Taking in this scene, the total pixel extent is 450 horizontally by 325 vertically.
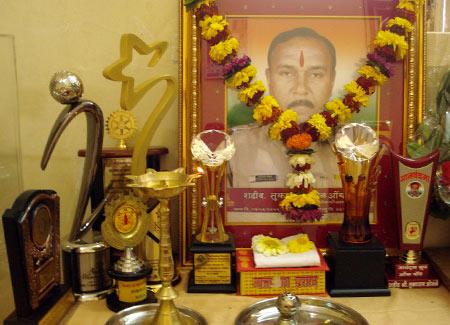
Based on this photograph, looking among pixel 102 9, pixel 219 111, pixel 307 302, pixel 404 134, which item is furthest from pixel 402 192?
pixel 102 9

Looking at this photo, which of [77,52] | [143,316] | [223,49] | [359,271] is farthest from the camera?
[77,52]

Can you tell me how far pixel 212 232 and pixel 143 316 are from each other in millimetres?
276

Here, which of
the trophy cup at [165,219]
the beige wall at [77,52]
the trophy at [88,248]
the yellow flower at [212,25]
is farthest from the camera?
the beige wall at [77,52]

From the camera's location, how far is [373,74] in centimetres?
134

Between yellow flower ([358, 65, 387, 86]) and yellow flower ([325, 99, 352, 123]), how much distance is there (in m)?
0.10

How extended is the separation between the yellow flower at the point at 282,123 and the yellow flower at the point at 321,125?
0.16 ft

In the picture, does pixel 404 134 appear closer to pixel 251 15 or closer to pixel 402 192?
pixel 402 192

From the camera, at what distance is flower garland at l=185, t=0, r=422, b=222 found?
1326mm

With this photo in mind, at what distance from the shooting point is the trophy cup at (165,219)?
972 mm

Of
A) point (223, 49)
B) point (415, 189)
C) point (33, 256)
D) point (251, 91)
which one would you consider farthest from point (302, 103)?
point (33, 256)

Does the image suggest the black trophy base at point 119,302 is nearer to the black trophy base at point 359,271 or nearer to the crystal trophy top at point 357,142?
the black trophy base at point 359,271

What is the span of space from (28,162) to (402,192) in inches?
41.6

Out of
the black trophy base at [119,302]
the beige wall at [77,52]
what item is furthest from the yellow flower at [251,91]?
the black trophy base at [119,302]

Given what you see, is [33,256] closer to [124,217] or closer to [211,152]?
[124,217]
